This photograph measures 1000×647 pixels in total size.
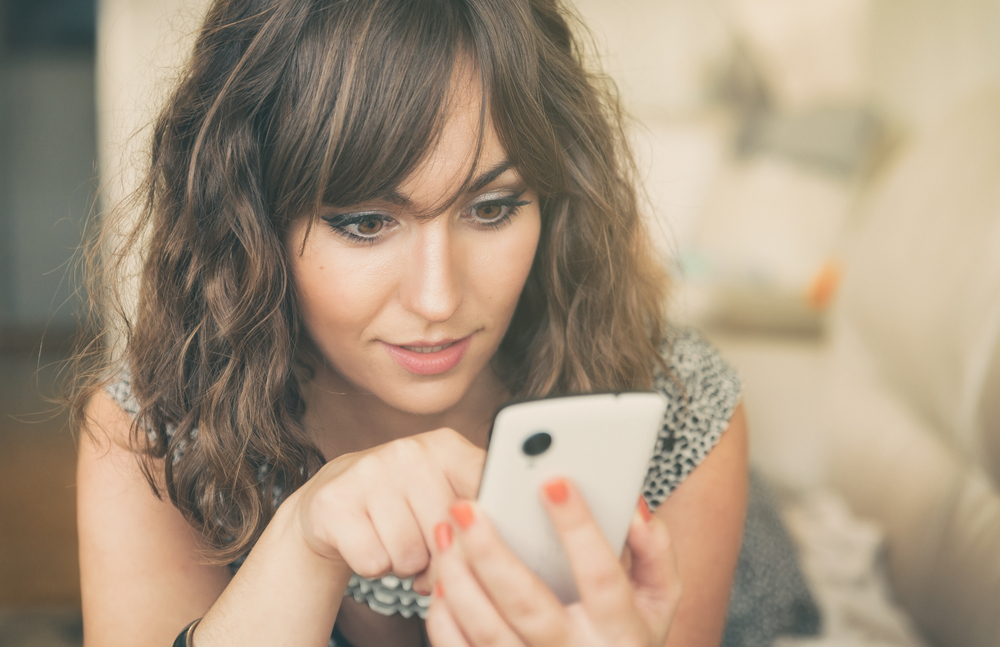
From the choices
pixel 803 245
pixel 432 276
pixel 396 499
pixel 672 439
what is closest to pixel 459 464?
pixel 396 499

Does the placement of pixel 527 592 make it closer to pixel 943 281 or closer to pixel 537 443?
pixel 537 443

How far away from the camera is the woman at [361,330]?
65 centimetres

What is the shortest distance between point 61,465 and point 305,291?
2094 millimetres

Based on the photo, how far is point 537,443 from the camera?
465 mm

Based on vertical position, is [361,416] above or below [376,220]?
below

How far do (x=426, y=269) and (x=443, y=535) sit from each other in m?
0.31

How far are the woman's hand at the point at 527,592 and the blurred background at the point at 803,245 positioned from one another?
582 millimetres

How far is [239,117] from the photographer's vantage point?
752 millimetres

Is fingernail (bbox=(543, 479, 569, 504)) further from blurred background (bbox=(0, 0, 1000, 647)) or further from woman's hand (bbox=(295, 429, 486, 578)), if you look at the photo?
blurred background (bbox=(0, 0, 1000, 647))

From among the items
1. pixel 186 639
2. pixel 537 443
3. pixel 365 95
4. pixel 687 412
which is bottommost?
pixel 186 639

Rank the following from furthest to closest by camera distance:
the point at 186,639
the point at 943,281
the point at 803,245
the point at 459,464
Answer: the point at 803,245, the point at 943,281, the point at 186,639, the point at 459,464

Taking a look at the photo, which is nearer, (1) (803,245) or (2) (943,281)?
(2) (943,281)

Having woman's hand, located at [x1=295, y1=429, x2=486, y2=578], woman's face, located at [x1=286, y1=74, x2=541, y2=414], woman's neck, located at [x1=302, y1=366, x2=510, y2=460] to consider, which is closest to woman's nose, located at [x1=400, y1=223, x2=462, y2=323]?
woman's face, located at [x1=286, y1=74, x2=541, y2=414]

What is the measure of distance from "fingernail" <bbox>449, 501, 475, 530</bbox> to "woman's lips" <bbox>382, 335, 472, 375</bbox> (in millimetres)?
316
